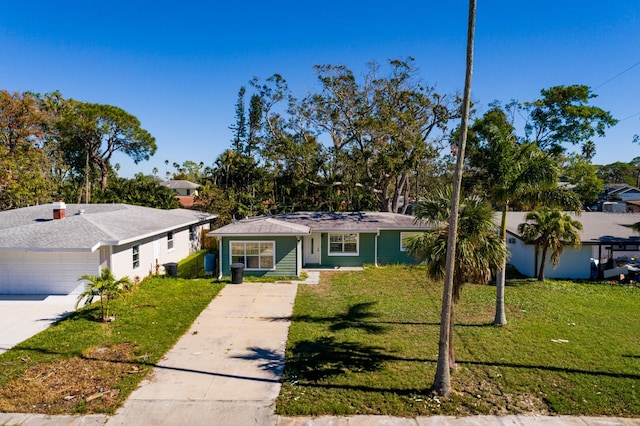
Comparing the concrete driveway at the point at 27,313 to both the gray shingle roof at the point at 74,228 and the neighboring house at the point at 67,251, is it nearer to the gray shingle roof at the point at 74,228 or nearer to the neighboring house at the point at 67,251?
the neighboring house at the point at 67,251

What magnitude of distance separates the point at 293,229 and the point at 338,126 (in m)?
12.2

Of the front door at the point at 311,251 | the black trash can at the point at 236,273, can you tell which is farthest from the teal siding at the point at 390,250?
the black trash can at the point at 236,273

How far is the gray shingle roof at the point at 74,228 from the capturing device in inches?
548

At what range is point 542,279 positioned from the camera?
57.0ft

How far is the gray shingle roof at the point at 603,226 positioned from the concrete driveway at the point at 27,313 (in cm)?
2004

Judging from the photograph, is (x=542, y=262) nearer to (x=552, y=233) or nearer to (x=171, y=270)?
(x=552, y=233)

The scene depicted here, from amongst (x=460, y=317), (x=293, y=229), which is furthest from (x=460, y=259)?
(x=293, y=229)

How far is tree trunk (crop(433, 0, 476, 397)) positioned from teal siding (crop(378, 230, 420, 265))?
13.2m

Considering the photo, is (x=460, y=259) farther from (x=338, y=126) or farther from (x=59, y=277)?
(x=338, y=126)

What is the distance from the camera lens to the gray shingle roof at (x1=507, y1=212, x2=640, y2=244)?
1805cm

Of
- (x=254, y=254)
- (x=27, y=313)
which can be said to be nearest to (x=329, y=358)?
(x=254, y=254)

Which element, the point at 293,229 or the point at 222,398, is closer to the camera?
the point at 222,398

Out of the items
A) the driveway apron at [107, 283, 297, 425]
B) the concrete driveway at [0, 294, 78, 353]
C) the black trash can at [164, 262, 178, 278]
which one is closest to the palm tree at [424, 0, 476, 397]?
the driveway apron at [107, 283, 297, 425]

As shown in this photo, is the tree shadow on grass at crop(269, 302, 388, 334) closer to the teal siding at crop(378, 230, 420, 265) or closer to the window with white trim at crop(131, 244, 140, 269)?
the teal siding at crop(378, 230, 420, 265)
